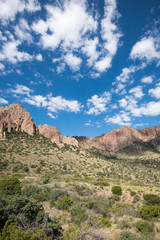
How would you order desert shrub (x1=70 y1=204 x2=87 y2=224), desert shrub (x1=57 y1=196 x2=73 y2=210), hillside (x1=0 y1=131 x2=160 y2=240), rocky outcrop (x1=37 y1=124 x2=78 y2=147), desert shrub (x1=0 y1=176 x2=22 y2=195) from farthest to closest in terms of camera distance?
rocky outcrop (x1=37 y1=124 x2=78 y2=147) < desert shrub (x1=0 y1=176 x2=22 y2=195) < desert shrub (x1=57 y1=196 x2=73 y2=210) < desert shrub (x1=70 y1=204 x2=87 y2=224) < hillside (x1=0 y1=131 x2=160 y2=240)

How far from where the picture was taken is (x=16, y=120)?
6825cm

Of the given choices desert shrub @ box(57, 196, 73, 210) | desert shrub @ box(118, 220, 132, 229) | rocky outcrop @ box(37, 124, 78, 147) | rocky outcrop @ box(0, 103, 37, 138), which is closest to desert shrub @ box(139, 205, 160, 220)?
desert shrub @ box(118, 220, 132, 229)

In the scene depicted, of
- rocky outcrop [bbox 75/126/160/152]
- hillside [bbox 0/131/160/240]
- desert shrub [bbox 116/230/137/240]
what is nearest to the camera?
desert shrub [bbox 116/230/137/240]

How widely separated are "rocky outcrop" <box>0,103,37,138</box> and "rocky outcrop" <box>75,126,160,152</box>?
260 ft

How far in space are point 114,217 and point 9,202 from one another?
8.90 m

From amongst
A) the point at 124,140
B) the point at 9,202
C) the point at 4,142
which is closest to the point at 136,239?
the point at 9,202

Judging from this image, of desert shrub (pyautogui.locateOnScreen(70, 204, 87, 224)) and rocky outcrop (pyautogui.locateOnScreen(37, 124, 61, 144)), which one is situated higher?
rocky outcrop (pyautogui.locateOnScreen(37, 124, 61, 144))

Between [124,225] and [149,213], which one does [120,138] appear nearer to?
[149,213]

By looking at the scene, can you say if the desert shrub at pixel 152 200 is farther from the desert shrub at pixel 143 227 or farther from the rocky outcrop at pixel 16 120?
the rocky outcrop at pixel 16 120

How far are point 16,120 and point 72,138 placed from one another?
43011 mm

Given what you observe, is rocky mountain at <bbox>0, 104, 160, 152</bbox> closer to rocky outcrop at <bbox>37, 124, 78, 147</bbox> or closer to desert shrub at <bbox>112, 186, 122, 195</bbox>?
rocky outcrop at <bbox>37, 124, 78, 147</bbox>

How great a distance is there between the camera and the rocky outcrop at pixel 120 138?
5320 inches

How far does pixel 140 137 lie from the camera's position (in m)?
138

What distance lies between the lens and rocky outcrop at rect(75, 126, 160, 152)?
135 metres
